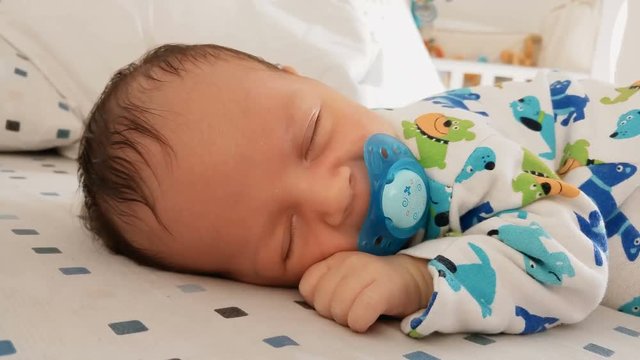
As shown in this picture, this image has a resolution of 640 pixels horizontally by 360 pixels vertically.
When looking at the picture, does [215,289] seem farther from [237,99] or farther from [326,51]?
[326,51]

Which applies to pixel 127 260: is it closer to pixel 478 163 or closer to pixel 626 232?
pixel 478 163

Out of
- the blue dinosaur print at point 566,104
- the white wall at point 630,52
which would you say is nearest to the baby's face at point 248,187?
the blue dinosaur print at point 566,104

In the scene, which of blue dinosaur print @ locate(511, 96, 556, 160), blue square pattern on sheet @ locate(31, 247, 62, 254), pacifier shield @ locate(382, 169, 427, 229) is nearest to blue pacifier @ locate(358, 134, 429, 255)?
pacifier shield @ locate(382, 169, 427, 229)

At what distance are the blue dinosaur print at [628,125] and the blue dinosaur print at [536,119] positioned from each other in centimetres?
7

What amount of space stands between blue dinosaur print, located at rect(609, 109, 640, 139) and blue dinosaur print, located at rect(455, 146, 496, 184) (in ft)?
0.66

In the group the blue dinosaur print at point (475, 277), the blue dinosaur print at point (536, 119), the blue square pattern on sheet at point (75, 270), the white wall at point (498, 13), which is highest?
the white wall at point (498, 13)

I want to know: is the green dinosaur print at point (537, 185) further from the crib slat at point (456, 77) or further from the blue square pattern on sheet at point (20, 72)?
the crib slat at point (456, 77)

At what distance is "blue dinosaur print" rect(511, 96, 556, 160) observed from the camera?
29.8 inches

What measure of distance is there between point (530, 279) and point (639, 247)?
224 millimetres

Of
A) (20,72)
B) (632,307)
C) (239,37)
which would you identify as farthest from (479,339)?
(20,72)

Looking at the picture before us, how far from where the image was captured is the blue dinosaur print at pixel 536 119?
757 mm

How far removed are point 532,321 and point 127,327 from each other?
1.18 ft

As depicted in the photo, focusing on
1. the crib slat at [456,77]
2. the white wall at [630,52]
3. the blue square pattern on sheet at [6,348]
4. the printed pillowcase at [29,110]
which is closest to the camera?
the blue square pattern on sheet at [6,348]

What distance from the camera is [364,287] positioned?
54 centimetres
